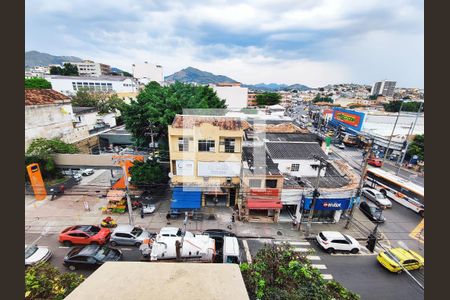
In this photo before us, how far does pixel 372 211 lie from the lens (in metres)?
18.5

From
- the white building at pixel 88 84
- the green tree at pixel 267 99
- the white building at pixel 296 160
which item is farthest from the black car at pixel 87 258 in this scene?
the green tree at pixel 267 99

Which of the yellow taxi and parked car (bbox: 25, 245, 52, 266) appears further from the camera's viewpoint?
the yellow taxi

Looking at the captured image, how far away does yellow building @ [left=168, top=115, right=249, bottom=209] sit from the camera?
1616 cm

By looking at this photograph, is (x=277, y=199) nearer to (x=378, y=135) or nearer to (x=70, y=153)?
(x=70, y=153)

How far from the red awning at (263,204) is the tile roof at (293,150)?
4897mm

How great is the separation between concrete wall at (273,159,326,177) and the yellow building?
5035 millimetres

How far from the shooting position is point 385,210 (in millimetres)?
19891

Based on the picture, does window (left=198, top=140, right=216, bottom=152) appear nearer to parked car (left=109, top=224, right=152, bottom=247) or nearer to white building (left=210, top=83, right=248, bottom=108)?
parked car (left=109, top=224, right=152, bottom=247)

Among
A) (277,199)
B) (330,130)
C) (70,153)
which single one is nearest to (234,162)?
(277,199)

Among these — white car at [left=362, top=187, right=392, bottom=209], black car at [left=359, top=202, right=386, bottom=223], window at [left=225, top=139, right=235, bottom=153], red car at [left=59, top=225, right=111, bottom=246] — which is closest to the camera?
red car at [left=59, top=225, right=111, bottom=246]

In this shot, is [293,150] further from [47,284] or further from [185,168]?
[47,284]

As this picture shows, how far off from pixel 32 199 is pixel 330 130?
57062 millimetres

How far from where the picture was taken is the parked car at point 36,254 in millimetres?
11852

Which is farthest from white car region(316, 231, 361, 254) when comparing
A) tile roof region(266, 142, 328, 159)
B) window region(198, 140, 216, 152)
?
window region(198, 140, 216, 152)
